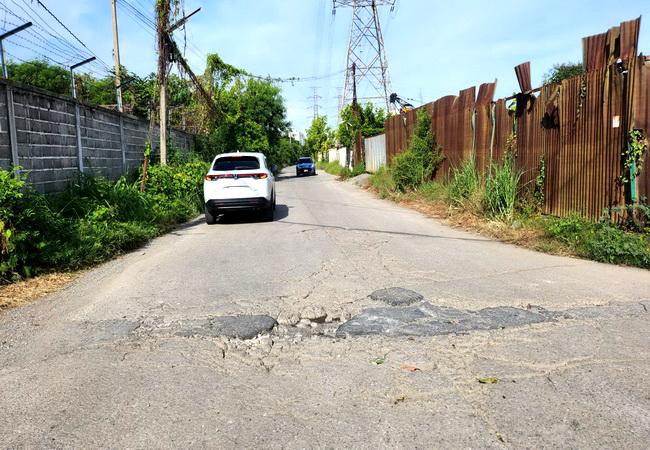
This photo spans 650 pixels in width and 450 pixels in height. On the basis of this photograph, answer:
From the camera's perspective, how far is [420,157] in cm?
1666

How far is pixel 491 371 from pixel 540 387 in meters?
0.35

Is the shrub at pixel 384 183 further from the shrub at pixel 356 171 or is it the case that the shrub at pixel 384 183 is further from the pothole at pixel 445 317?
the pothole at pixel 445 317

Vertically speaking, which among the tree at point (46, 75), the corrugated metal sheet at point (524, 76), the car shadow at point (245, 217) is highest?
the tree at point (46, 75)

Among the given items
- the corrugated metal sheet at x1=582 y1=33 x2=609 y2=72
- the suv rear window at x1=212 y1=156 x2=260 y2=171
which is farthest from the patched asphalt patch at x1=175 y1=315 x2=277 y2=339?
the suv rear window at x1=212 y1=156 x2=260 y2=171

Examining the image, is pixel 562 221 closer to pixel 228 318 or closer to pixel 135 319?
pixel 228 318

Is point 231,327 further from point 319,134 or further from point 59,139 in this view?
point 319,134

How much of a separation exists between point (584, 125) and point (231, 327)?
696cm

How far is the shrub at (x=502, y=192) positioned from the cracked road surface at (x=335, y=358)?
118 inches

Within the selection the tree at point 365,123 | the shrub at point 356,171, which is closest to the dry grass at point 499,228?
the shrub at point 356,171

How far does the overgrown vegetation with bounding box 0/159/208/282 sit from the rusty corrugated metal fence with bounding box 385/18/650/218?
7563mm

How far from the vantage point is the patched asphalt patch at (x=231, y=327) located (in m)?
4.51

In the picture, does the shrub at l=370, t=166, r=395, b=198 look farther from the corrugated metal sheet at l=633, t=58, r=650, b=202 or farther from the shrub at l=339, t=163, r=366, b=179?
the corrugated metal sheet at l=633, t=58, r=650, b=202

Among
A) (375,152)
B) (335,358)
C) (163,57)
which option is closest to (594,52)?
(335,358)

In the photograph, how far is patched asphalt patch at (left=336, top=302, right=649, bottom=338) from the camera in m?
4.52
